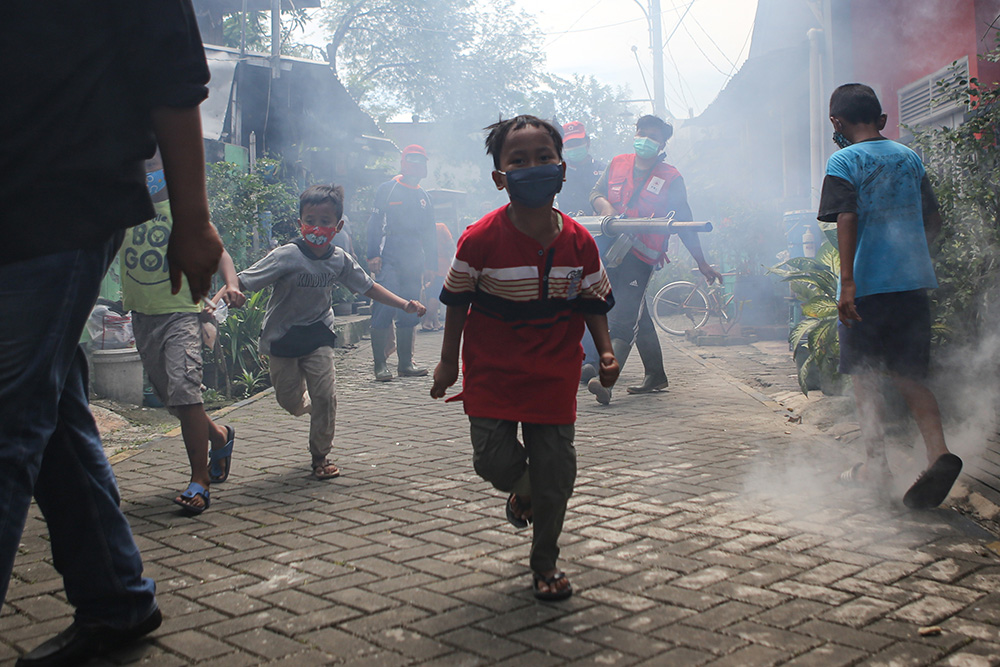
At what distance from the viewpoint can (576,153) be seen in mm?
9203

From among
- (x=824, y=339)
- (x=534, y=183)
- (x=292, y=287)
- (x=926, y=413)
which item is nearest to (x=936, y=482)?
(x=926, y=413)

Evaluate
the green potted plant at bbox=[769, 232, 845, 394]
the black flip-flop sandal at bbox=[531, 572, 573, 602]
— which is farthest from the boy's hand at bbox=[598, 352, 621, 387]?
the green potted plant at bbox=[769, 232, 845, 394]

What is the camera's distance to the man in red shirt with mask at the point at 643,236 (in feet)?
25.0

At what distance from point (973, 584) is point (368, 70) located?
4210 centimetres

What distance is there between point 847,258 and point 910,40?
6748 millimetres

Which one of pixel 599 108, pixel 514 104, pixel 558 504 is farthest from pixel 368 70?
pixel 558 504

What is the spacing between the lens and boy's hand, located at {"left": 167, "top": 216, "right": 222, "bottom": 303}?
2285mm

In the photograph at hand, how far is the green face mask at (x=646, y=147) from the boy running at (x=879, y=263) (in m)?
3.46

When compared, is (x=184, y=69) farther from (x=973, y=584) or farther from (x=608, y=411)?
(x=608, y=411)

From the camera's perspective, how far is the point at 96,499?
2.55m

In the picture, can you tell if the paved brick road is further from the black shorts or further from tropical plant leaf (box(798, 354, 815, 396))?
tropical plant leaf (box(798, 354, 815, 396))

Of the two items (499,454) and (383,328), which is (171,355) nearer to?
(499,454)

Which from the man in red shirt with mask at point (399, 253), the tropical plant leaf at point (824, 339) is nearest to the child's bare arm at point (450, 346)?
the tropical plant leaf at point (824, 339)

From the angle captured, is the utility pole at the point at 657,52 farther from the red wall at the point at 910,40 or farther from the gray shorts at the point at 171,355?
the gray shorts at the point at 171,355
